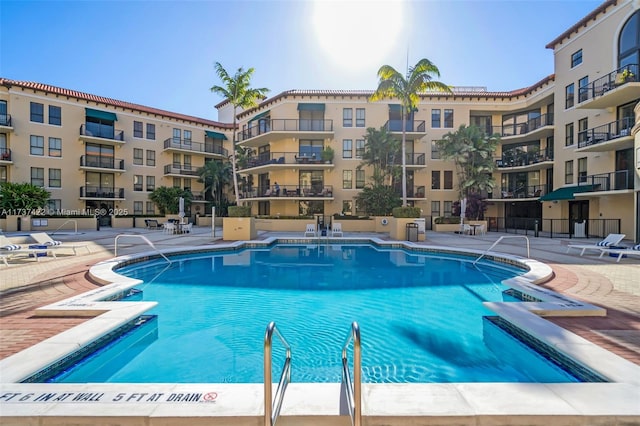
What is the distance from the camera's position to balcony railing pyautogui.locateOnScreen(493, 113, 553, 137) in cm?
2817

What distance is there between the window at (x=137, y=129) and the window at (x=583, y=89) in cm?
4242

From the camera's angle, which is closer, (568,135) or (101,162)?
(568,135)

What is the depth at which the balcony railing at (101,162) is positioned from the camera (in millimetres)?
32938

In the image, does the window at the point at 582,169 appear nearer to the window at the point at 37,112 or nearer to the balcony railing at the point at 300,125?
the balcony railing at the point at 300,125

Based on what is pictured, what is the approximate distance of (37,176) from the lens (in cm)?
3061

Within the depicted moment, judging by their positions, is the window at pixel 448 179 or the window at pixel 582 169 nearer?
the window at pixel 582 169

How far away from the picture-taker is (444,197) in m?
31.6

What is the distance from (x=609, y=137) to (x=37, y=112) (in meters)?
48.0

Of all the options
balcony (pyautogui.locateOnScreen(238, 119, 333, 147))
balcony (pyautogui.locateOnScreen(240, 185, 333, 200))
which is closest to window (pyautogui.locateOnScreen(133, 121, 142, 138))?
balcony (pyautogui.locateOnScreen(238, 119, 333, 147))

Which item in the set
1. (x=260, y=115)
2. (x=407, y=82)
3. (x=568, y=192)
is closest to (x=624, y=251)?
(x=568, y=192)

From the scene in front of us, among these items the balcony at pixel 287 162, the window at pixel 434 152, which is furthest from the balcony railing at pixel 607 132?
the balcony at pixel 287 162

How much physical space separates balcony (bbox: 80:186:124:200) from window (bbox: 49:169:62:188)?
1.92 m

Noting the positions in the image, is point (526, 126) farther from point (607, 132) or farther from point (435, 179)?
point (435, 179)

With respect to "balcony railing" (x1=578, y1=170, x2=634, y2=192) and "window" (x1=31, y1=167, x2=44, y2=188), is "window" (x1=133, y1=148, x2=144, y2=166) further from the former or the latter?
"balcony railing" (x1=578, y1=170, x2=634, y2=192)
